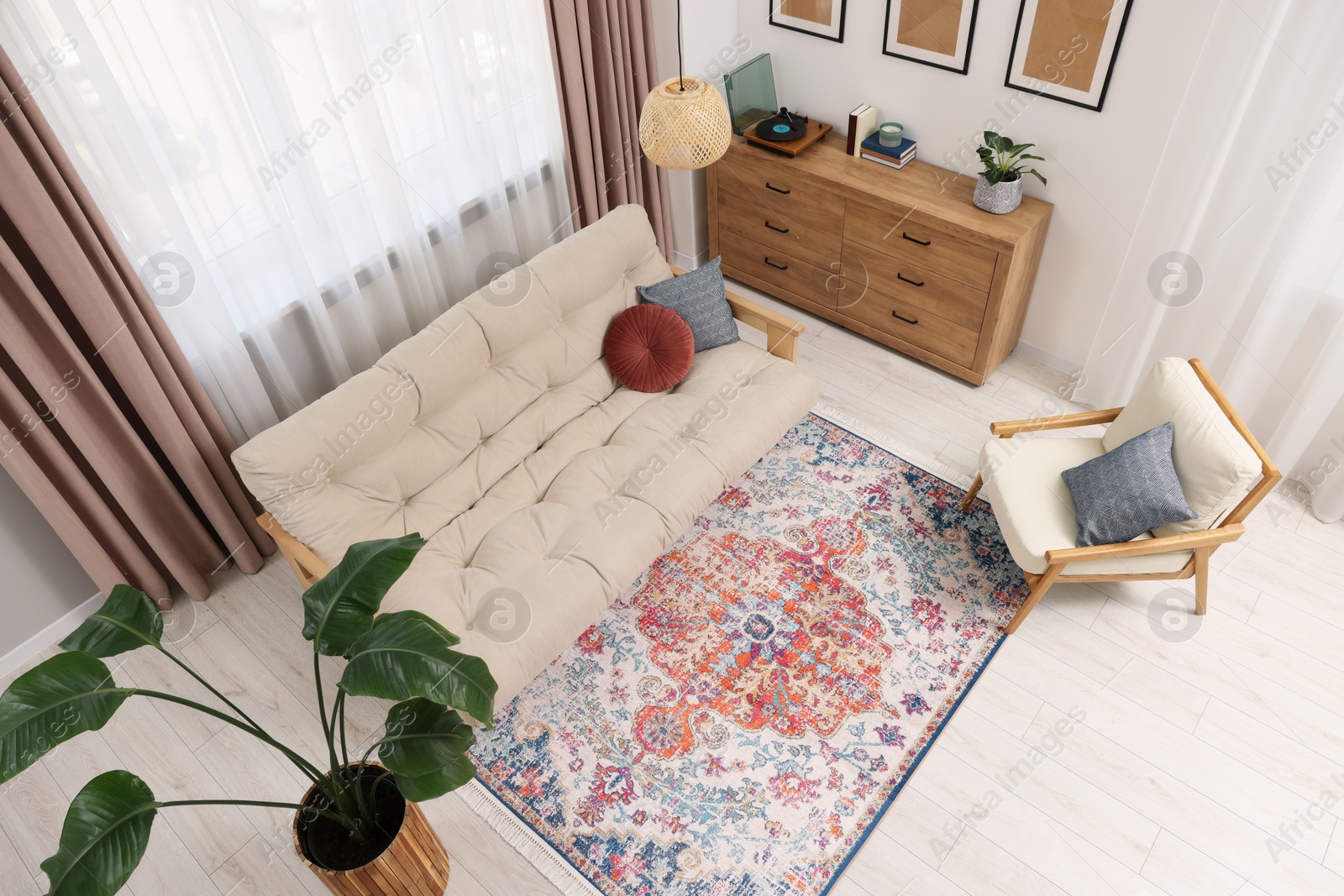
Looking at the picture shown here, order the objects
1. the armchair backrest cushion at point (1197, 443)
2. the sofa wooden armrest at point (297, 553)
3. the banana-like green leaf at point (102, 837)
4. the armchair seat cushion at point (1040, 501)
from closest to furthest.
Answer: the banana-like green leaf at point (102, 837) < the armchair backrest cushion at point (1197, 443) < the sofa wooden armrest at point (297, 553) < the armchair seat cushion at point (1040, 501)

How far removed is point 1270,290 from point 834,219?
1672 millimetres

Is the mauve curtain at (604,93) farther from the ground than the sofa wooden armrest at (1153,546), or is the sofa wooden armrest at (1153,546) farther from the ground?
the mauve curtain at (604,93)

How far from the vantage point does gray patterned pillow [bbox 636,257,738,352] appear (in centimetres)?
347

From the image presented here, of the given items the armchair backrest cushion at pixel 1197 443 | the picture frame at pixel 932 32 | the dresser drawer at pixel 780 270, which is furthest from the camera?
the dresser drawer at pixel 780 270

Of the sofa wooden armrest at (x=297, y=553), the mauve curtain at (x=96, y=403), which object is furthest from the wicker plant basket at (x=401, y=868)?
the mauve curtain at (x=96, y=403)

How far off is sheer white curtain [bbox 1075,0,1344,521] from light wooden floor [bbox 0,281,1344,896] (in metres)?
0.46

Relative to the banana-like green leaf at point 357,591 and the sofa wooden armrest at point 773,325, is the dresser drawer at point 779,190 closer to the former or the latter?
the sofa wooden armrest at point 773,325

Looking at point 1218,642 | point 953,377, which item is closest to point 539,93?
point 953,377

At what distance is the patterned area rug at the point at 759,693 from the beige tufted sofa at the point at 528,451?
309 mm

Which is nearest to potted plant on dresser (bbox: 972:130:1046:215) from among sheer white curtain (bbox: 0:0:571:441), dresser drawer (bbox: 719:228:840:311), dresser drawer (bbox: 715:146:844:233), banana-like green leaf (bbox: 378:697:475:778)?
dresser drawer (bbox: 715:146:844:233)

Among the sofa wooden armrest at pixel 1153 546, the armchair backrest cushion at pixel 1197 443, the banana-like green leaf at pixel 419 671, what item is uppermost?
the banana-like green leaf at pixel 419 671

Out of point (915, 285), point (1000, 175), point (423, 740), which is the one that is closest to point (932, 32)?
point (1000, 175)

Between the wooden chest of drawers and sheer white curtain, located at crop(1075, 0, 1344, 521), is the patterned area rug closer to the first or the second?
the wooden chest of drawers

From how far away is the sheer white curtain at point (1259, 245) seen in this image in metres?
2.72
